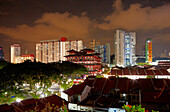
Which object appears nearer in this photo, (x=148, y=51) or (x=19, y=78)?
(x=19, y=78)

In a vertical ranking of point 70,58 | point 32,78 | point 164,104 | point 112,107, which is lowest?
point 112,107

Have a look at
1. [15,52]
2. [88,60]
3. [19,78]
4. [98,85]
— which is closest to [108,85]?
[98,85]

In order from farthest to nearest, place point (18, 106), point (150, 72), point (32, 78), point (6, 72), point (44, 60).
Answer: point (44, 60), point (150, 72), point (32, 78), point (6, 72), point (18, 106)

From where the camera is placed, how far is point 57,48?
7725 cm

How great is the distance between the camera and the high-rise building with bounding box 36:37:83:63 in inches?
2978

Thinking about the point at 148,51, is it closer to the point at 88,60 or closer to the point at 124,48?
the point at 124,48

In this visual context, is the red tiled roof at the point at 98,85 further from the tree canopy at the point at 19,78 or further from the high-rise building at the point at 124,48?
the high-rise building at the point at 124,48

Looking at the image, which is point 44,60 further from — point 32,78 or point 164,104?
point 164,104

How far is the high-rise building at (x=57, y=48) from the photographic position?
75.6m

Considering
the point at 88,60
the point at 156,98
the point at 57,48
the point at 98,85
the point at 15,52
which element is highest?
the point at 57,48

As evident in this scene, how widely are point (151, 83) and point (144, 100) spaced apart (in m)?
7.27

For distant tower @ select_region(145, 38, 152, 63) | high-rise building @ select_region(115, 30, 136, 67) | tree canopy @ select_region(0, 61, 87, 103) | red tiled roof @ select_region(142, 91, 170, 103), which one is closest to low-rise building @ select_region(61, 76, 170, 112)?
red tiled roof @ select_region(142, 91, 170, 103)

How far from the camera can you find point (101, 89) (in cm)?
1588

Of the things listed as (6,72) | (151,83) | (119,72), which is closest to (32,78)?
(6,72)
